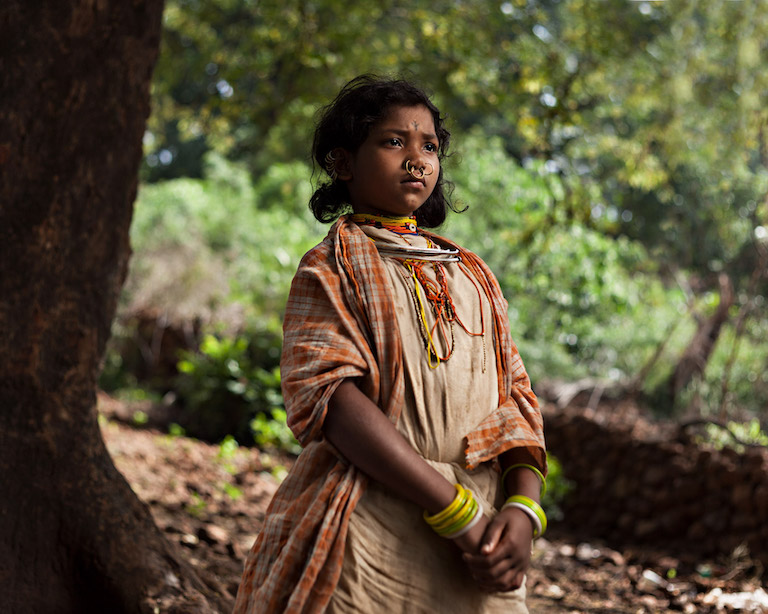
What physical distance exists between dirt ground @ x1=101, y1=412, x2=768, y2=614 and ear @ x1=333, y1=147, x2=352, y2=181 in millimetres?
1864

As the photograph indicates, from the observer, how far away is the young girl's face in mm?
1612

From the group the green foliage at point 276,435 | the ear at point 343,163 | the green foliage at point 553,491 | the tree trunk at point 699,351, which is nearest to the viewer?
the ear at point 343,163

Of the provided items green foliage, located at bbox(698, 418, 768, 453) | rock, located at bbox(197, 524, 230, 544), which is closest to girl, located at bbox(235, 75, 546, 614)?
rock, located at bbox(197, 524, 230, 544)

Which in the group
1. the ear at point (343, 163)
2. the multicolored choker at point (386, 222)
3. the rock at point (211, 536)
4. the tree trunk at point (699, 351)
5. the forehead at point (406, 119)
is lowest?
the rock at point (211, 536)

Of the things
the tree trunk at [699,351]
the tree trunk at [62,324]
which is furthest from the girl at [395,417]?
the tree trunk at [699,351]

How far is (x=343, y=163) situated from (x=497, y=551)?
2.90 feet

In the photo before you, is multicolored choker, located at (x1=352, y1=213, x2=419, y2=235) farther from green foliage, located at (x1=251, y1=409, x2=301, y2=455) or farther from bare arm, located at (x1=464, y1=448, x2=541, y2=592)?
green foliage, located at (x1=251, y1=409, x2=301, y2=455)

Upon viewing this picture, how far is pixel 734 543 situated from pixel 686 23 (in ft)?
27.5

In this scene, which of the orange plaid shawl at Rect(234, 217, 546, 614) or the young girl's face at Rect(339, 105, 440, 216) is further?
the young girl's face at Rect(339, 105, 440, 216)

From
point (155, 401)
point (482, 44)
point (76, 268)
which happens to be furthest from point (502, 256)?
point (76, 268)

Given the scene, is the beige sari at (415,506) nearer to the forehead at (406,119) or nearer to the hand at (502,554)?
the hand at (502,554)

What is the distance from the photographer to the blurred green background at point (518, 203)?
6.91 m

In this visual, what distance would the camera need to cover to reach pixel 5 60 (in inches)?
94.0

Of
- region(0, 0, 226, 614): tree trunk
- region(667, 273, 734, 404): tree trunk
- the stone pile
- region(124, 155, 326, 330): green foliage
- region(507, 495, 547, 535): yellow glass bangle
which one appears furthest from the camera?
region(124, 155, 326, 330): green foliage
